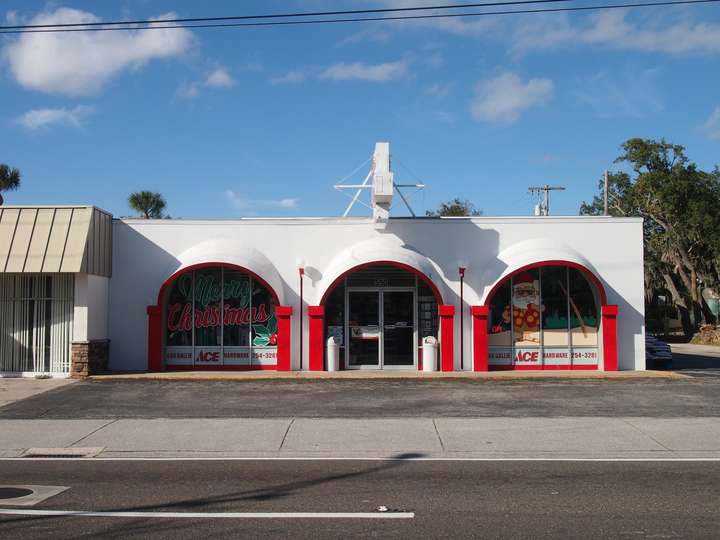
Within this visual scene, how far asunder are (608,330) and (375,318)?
20.1ft

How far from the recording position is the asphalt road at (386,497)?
257 inches

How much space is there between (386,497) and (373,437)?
3.48m

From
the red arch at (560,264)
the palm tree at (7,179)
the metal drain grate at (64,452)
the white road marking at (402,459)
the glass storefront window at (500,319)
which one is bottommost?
the white road marking at (402,459)

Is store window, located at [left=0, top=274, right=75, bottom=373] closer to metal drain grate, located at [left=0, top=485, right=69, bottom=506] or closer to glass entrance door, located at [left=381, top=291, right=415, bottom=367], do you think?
glass entrance door, located at [left=381, top=291, right=415, bottom=367]

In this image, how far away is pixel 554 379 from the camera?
18000 millimetres

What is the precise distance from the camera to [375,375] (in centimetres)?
1844

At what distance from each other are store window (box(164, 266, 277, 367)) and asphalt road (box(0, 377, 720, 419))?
7.14 ft

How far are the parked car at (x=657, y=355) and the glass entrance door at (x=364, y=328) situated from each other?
8608 mm

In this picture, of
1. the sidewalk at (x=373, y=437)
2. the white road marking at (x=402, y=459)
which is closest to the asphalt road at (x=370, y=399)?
the sidewalk at (x=373, y=437)

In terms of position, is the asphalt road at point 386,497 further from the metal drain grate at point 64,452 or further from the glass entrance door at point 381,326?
the glass entrance door at point 381,326

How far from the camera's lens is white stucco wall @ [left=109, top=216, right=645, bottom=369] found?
64.2ft

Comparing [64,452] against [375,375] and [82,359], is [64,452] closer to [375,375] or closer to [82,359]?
[82,359]

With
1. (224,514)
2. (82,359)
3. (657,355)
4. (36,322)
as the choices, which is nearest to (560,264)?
(657,355)

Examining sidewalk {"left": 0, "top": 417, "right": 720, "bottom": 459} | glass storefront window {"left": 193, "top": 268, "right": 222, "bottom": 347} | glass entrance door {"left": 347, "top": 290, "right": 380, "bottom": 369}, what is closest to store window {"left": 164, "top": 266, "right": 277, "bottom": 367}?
glass storefront window {"left": 193, "top": 268, "right": 222, "bottom": 347}
